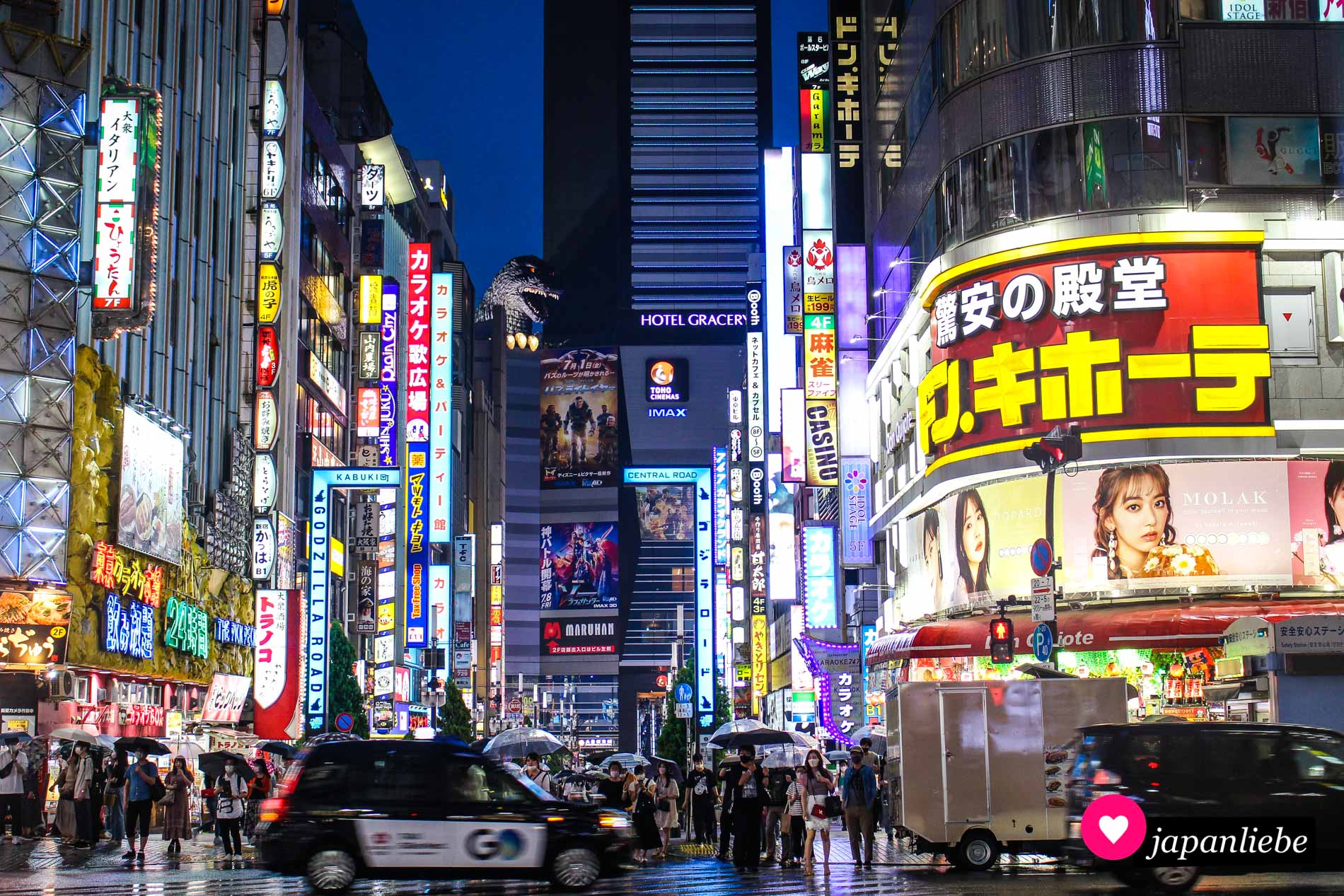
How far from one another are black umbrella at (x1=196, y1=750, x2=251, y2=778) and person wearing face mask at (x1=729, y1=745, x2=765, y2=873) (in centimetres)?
944

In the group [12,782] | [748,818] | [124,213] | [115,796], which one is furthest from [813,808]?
[124,213]

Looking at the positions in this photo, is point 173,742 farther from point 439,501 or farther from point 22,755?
point 439,501

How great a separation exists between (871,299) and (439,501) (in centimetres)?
3898

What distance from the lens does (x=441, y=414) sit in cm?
8312

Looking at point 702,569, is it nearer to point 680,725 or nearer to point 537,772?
point 680,725

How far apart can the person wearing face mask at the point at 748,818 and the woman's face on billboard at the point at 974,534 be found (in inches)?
433

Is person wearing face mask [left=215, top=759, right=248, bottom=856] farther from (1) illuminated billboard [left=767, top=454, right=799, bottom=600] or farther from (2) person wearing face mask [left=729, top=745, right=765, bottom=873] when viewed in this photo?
(1) illuminated billboard [left=767, top=454, right=799, bottom=600]

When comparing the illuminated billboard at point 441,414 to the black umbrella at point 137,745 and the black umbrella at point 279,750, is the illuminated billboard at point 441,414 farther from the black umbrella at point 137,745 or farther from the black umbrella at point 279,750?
the black umbrella at point 137,745

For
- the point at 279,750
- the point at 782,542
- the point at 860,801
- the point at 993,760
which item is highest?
the point at 782,542

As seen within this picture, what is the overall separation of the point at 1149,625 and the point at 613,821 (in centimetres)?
1401

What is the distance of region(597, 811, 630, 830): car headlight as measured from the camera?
18812mm

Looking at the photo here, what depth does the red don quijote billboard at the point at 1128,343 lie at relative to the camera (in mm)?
31109

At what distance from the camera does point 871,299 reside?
49.9 meters

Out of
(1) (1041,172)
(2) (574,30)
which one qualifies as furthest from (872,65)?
(2) (574,30)
